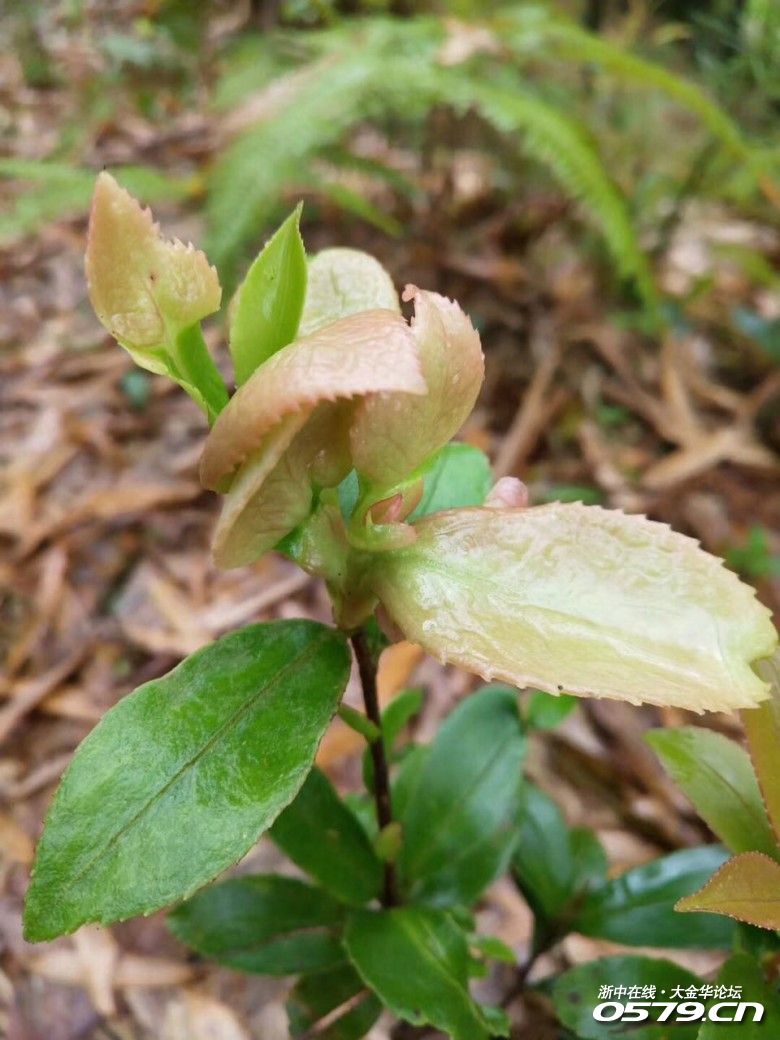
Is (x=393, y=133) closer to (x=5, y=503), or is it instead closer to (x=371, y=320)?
(x=5, y=503)

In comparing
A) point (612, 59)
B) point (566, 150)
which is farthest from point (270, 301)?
point (612, 59)

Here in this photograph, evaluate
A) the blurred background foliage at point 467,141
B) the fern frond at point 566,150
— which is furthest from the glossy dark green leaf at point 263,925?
the fern frond at point 566,150

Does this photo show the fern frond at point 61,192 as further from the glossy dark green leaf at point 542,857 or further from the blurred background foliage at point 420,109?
the glossy dark green leaf at point 542,857

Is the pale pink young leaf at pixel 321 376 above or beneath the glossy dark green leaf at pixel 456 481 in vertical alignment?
above

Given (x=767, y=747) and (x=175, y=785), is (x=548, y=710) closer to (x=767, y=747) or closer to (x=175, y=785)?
(x=767, y=747)

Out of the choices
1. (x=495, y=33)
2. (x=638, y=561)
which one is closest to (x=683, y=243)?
(x=495, y=33)

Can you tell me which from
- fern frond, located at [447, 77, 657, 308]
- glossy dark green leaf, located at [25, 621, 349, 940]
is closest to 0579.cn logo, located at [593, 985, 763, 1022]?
glossy dark green leaf, located at [25, 621, 349, 940]
